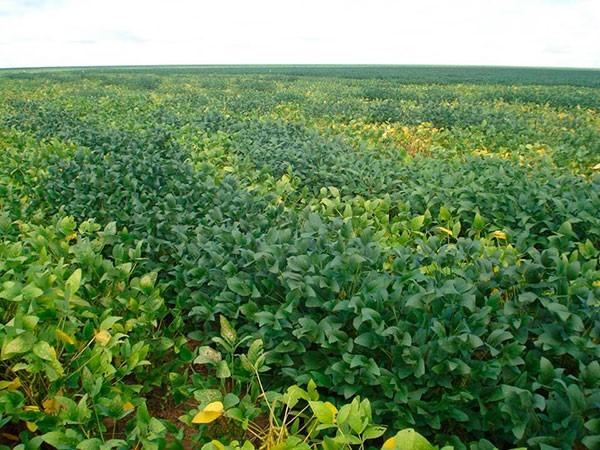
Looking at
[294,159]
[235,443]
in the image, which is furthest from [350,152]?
[235,443]

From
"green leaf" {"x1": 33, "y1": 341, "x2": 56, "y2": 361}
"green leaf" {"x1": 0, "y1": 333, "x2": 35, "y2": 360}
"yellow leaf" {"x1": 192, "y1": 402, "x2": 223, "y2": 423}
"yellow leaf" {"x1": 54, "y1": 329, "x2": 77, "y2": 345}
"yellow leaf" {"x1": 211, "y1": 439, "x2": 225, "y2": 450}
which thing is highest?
"green leaf" {"x1": 0, "y1": 333, "x2": 35, "y2": 360}

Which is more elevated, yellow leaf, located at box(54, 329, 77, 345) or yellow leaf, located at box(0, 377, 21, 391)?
yellow leaf, located at box(54, 329, 77, 345)

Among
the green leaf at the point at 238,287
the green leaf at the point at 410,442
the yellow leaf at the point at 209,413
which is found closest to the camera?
the green leaf at the point at 410,442

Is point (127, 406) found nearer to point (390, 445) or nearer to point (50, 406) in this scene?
point (50, 406)

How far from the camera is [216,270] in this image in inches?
116

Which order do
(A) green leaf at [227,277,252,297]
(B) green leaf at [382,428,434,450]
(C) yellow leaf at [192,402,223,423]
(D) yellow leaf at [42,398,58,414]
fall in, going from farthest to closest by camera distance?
(A) green leaf at [227,277,252,297] < (D) yellow leaf at [42,398,58,414] < (C) yellow leaf at [192,402,223,423] < (B) green leaf at [382,428,434,450]

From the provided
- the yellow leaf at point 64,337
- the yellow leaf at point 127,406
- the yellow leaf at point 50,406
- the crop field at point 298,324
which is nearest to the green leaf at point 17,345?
the crop field at point 298,324

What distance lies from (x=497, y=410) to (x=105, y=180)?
407 cm

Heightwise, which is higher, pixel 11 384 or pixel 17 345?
pixel 17 345

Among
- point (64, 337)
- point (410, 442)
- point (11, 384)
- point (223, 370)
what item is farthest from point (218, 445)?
point (11, 384)

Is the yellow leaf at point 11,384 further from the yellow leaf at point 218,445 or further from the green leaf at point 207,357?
the yellow leaf at point 218,445

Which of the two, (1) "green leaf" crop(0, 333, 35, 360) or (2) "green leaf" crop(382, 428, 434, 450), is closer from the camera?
(2) "green leaf" crop(382, 428, 434, 450)

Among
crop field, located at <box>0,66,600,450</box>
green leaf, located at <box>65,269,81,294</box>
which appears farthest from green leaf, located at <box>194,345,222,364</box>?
green leaf, located at <box>65,269,81,294</box>

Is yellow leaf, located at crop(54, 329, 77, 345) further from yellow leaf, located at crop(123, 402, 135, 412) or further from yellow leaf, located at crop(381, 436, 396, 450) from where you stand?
yellow leaf, located at crop(381, 436, 396, 450)
